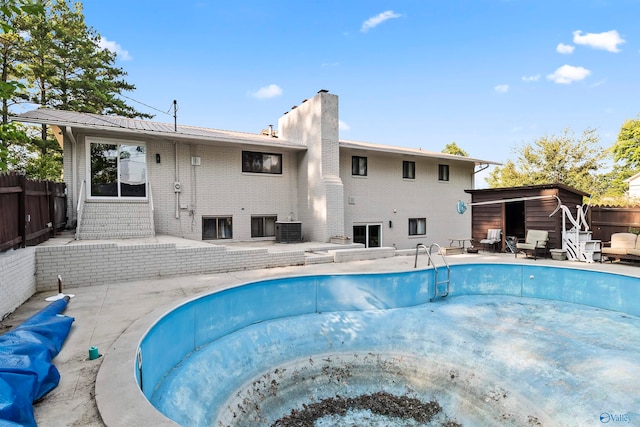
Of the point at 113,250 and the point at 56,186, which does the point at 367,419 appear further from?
the point at 56,186

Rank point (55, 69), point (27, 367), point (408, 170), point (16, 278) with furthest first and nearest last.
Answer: point (55, 69)
point (408, 170)
point (16, 278)
point (27, 367)

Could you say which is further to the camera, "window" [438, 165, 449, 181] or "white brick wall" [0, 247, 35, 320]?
"window" [438, 165, 449, 181]

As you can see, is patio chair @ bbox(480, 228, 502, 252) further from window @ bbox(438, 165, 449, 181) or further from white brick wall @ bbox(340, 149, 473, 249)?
window @ bbox(438, 165, 449, 181)

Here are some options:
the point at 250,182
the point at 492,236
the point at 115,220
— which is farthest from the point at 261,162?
the point at 492,236

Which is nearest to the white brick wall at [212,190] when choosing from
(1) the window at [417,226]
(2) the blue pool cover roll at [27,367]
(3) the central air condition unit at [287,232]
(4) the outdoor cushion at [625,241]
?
(3) the central air condition unit at [287,232]

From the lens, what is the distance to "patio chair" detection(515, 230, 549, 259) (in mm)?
10438

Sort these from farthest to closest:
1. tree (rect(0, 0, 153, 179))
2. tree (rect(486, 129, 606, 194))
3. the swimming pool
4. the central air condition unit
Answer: tree (rect(486, 129, 606, 194)) < tree (rect(0, 0, 153, 179)) < the central air condition unit < the swimming pool

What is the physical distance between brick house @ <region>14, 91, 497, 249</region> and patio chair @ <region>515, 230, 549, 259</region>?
575 cm

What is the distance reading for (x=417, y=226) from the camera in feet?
53.9

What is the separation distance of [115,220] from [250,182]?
477 centimetres

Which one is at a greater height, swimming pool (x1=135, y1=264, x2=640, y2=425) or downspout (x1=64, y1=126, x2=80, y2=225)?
downspout (x1=64, y1=126, x2=80, y2=225)

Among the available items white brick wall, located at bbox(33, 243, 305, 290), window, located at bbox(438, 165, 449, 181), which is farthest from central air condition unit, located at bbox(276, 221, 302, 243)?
window, located at bbox(438, 165, 449, 181)

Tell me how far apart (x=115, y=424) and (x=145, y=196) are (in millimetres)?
9778

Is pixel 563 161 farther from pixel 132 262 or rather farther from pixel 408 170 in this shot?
pixel 132 262
